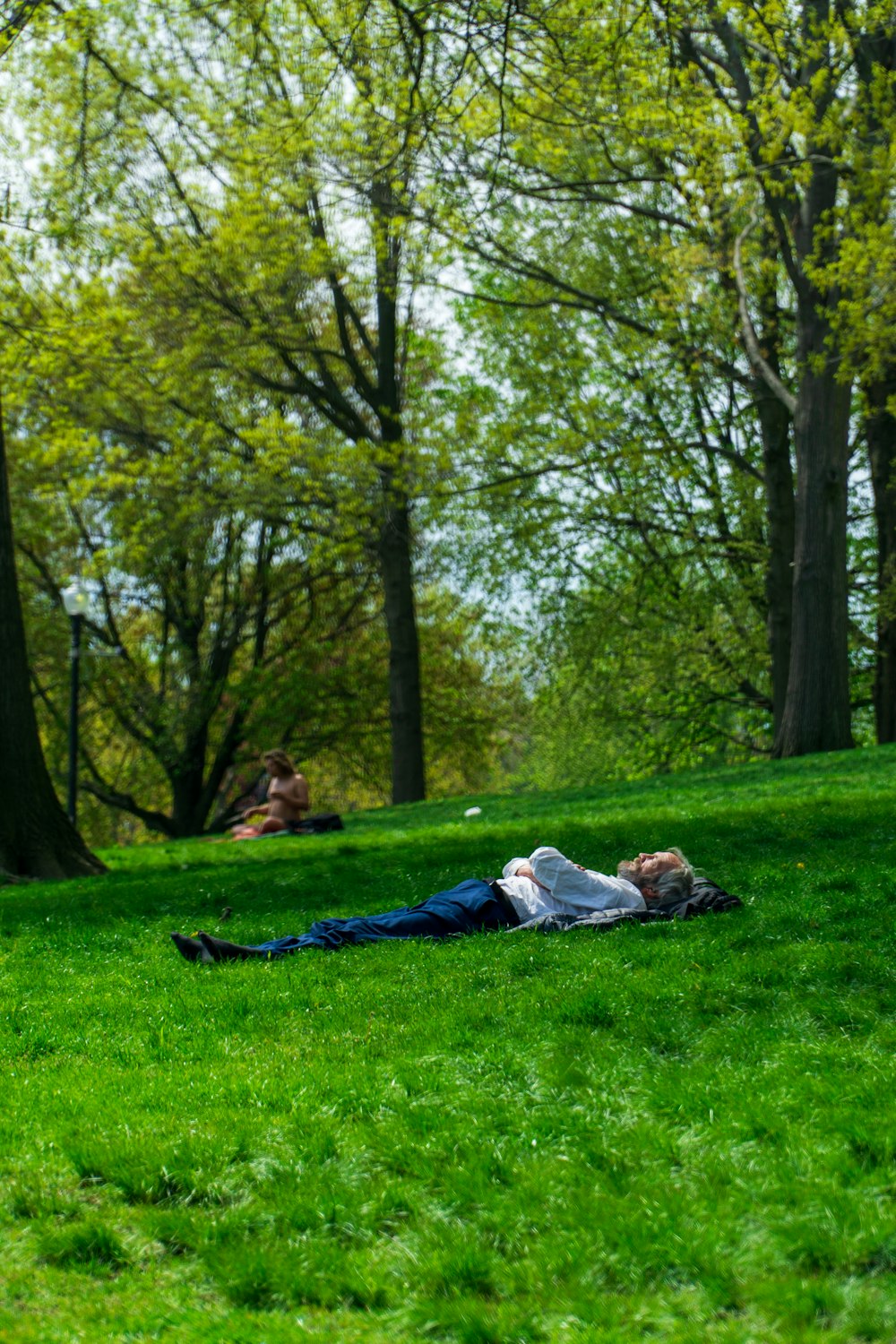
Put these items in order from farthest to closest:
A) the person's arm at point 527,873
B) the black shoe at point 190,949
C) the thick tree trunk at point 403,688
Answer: the thick tree trunk at point 403,688 < the person's arm at point 527,873 < the black shoe at point 190,949

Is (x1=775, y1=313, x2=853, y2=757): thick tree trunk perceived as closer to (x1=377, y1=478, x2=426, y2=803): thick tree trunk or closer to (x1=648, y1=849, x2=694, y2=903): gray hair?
(x1=377, y1=478, x2=426, y2=803): thick tree trunk

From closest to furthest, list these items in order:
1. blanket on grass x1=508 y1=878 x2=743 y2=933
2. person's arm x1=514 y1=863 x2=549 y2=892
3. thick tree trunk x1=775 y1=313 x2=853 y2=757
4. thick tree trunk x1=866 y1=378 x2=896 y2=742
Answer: blanket on grass x1=508 y1=878 x2=743 y2=933, person's arm x1=514 y1=863 x2=549 y2=892, thick tree trunk x1=775 y1=313 x2=853 y2=757, thick tree trunk x1=866 y1=378 x2=896 y2=742

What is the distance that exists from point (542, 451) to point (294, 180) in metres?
6.09

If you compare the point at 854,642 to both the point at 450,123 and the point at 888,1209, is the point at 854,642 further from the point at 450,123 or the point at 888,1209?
the point at 888,1209

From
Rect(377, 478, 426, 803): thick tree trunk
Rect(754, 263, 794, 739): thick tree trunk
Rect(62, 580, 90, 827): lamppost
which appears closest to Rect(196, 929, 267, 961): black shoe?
Rect(62, 580, 90, 827): lamppost

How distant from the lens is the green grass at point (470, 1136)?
3363 mm

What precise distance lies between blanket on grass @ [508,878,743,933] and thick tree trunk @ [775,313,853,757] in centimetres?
1011

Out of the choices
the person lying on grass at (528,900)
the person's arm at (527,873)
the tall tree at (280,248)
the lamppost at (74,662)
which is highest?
the tall tree at (280,248)

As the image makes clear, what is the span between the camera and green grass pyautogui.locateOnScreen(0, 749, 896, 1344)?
3.36m

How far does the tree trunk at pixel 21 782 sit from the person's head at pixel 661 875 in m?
6.07

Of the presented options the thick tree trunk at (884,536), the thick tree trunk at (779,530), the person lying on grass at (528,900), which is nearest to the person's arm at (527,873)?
the person lying on grass at (528,900)

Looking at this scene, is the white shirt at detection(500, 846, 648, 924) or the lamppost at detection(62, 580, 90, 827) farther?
the lamppost at detection(62, 580, 90, 827)

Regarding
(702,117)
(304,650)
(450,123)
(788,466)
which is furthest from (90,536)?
(450,123)

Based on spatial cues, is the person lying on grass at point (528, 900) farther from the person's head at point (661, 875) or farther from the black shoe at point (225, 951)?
the black shoe at point (225, 951)
